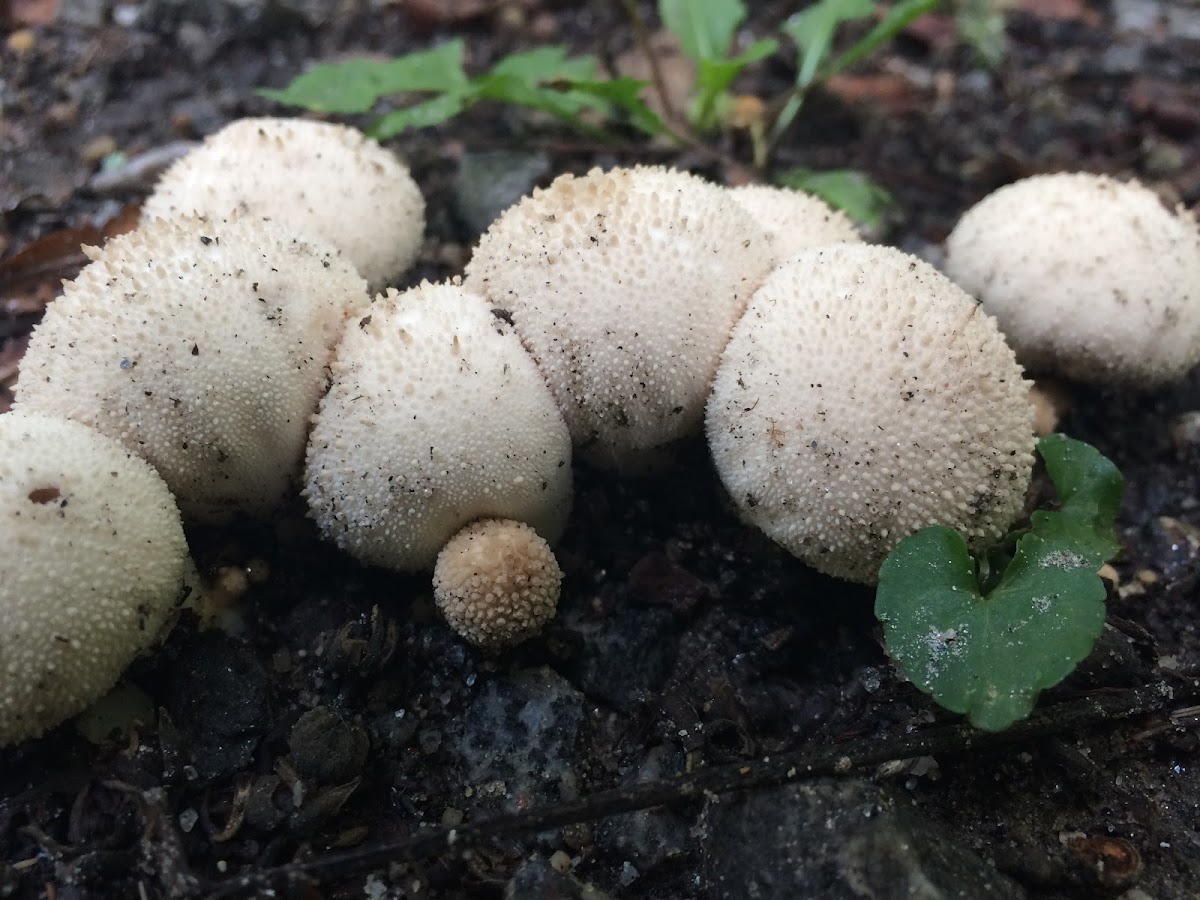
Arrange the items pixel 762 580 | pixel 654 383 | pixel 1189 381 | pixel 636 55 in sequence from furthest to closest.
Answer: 1. pixel 636 55
2. pixel 1189 381
3. pixel 762 580
4. pixel 654 383

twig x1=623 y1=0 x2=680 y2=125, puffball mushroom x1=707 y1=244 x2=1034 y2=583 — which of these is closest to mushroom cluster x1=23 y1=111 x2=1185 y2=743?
puffball mushroom x1=707 y1=244 x2=1034 y2=583

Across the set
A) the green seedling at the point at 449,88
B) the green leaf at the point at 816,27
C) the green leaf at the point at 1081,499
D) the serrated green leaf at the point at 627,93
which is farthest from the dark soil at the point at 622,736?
the green leaf at the point at 816,27

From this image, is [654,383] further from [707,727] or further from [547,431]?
[707,727]

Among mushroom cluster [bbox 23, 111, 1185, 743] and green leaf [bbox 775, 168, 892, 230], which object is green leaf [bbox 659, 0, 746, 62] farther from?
mushroom cluster [bbox 23, 111, 1185, 743]

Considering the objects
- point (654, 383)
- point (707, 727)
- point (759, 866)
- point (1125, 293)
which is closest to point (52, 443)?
point (654, 383)

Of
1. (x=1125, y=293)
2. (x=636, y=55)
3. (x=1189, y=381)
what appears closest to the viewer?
(x=1125, y=293)
